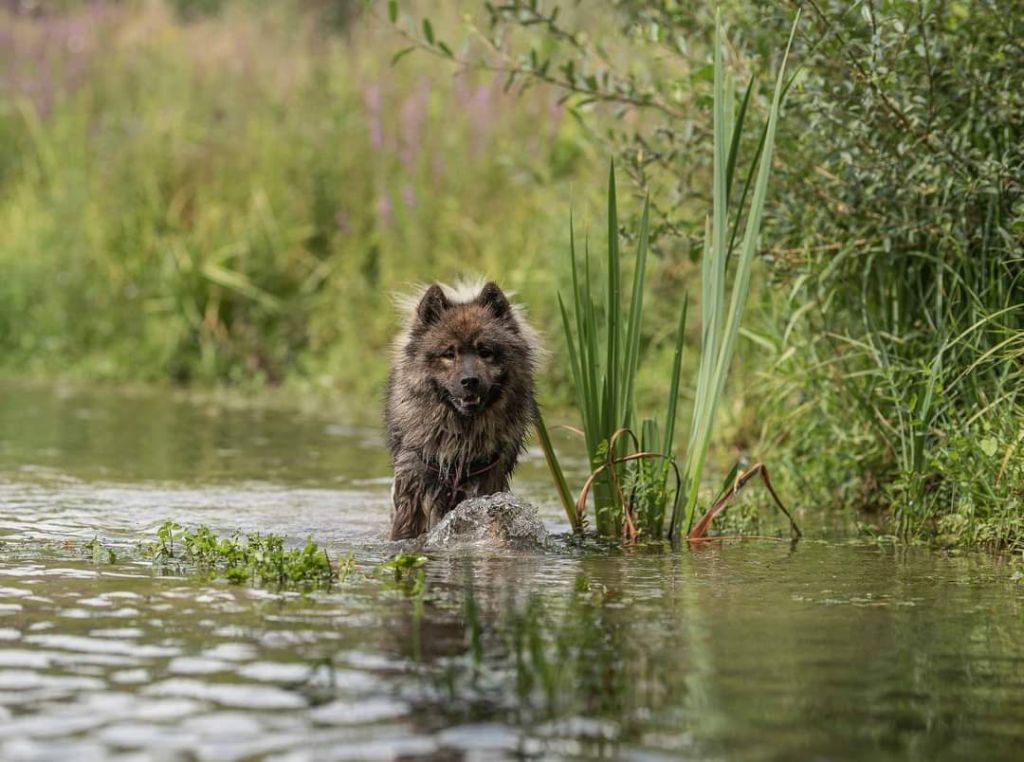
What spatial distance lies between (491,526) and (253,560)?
4.73ft

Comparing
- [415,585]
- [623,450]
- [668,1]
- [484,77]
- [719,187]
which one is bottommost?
[415,585]

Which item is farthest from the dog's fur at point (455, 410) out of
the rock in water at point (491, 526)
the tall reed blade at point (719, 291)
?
the tall reed blade at point (719, 291)

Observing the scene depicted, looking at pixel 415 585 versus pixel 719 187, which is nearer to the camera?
pixel 415 585

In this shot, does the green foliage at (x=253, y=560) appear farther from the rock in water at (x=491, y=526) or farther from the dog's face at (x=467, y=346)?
the dog's face at (x=467, y=346)

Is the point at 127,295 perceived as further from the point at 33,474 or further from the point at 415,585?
the point at 415,585

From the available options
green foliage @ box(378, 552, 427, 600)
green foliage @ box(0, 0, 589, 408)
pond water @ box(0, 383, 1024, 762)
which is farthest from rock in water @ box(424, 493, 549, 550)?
green foliage @ box(0, 0, 589, 408)

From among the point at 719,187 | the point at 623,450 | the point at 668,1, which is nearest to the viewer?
the point at 719,187

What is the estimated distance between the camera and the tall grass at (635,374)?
6.37 m

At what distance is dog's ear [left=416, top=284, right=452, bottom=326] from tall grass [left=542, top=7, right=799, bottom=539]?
71cm

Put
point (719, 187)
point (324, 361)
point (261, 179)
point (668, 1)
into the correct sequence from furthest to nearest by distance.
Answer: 1. point (261, 179)
2. point (324, 361)
3. point (668, 1)
4. point (719, 187)

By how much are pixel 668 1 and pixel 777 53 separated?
3.56 ft

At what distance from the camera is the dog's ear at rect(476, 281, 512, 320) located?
7.46 metres

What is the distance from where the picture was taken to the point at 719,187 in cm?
631

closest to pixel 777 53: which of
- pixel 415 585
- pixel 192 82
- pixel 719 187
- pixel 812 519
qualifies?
pixel 719 187
